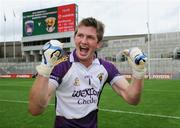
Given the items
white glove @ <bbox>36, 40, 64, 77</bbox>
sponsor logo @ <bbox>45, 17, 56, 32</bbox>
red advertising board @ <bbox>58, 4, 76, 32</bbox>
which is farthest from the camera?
sponsor logo @ <bbox>45, 17, 56, 32</bbox>

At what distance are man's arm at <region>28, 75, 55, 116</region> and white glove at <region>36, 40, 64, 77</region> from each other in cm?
7

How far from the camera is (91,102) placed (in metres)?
3.71

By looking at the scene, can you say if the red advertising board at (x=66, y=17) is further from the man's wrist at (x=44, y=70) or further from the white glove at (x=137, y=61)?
the man's wrist at (x=44, y=70)

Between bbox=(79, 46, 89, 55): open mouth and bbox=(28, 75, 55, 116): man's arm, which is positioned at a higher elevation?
bbox=(79, 46, 89, 55): open mouth

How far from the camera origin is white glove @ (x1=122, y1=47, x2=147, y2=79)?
11.9ft

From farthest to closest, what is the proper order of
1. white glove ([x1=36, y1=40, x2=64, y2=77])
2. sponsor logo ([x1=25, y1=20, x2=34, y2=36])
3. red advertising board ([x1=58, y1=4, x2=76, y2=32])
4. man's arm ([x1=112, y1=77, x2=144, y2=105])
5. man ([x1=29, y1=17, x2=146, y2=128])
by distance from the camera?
sponsor logo ([x1=25, y1=20, x2=34, y2=36]), red advertising board ([x1=58, y1=4, x2=76, y2=32]), man's arm ([x1=112, y1=77, x2=144, y2=105]), man ([x1=29, y1=17, x2=146, y2=128]), white glove ([x1=36, y1=40, x2=64, y2=77])

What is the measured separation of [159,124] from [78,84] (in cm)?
737

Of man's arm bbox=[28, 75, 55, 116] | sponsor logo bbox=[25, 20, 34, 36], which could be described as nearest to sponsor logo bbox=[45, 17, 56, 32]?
sponsor logo bbox=[25, 20, 34, 36]

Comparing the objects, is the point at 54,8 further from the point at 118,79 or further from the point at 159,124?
the point at 118,79

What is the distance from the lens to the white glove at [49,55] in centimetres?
322

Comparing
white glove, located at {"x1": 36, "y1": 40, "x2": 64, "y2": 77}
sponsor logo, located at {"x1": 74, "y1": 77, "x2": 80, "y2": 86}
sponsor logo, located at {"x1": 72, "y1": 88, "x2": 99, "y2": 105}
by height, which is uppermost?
white glove, located at {"x1": 36, "y1": 40, "x2": 64, "y2": 77}

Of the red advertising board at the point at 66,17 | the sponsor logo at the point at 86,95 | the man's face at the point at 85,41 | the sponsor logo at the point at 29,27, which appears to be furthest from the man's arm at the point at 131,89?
the sponsor logo at the point at 29,27

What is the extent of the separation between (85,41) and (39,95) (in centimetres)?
76

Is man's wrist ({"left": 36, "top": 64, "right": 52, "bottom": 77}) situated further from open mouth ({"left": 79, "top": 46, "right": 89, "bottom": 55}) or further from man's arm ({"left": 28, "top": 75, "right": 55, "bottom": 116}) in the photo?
open mouth ({"left": 79, "top": 46, "right": 89, "bottom": 55})
